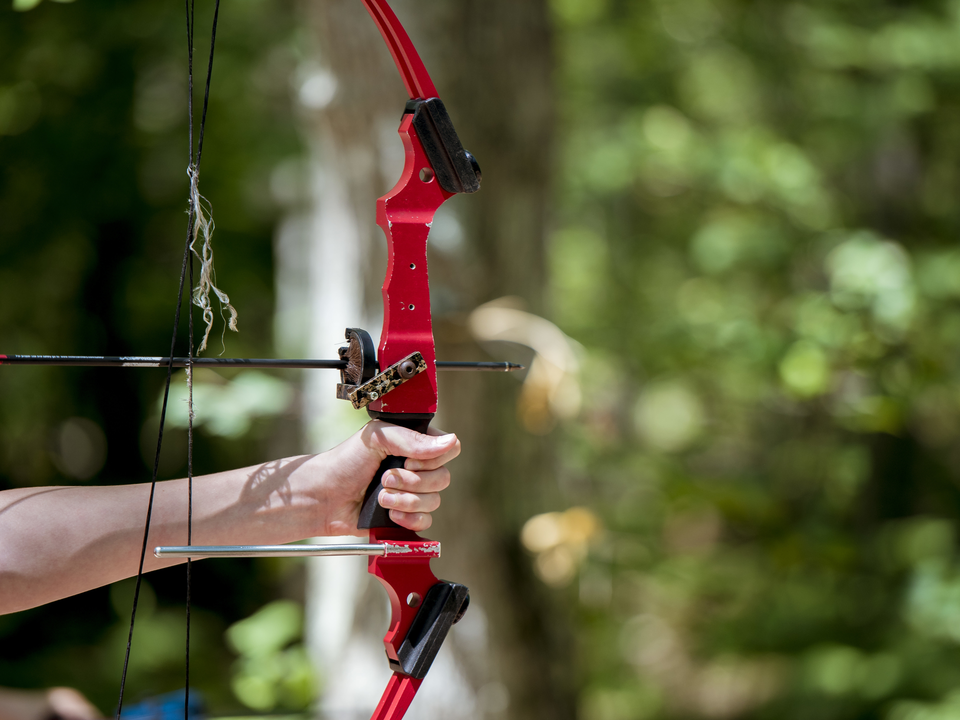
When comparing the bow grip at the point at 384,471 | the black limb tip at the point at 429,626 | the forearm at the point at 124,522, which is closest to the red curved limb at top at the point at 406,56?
the bow grip at the point at 384,471

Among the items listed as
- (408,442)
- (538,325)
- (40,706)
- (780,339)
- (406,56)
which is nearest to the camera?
(408,442)

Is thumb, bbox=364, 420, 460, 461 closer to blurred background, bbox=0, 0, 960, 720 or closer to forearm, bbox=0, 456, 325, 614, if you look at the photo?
forearm, bbox=0, 456, 325, 614

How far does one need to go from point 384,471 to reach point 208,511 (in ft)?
0.81

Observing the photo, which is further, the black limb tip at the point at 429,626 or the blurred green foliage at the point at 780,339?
the blurred green foliage at the point at 780,339

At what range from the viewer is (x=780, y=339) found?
8.65ft

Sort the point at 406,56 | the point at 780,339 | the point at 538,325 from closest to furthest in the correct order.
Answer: the point at 406,56 → the point at 538,325 → the point at 780,339

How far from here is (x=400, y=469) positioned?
1.05 m

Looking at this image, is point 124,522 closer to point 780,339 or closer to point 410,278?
point 410,278

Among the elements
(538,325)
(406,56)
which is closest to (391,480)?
(406,56)

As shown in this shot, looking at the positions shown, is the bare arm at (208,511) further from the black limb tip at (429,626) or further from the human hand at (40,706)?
the human hand at (40,706)

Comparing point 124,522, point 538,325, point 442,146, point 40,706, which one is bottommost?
point 40,706

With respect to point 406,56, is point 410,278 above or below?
below

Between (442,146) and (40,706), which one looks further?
(40,706)

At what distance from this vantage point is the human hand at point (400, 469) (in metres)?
1.03
